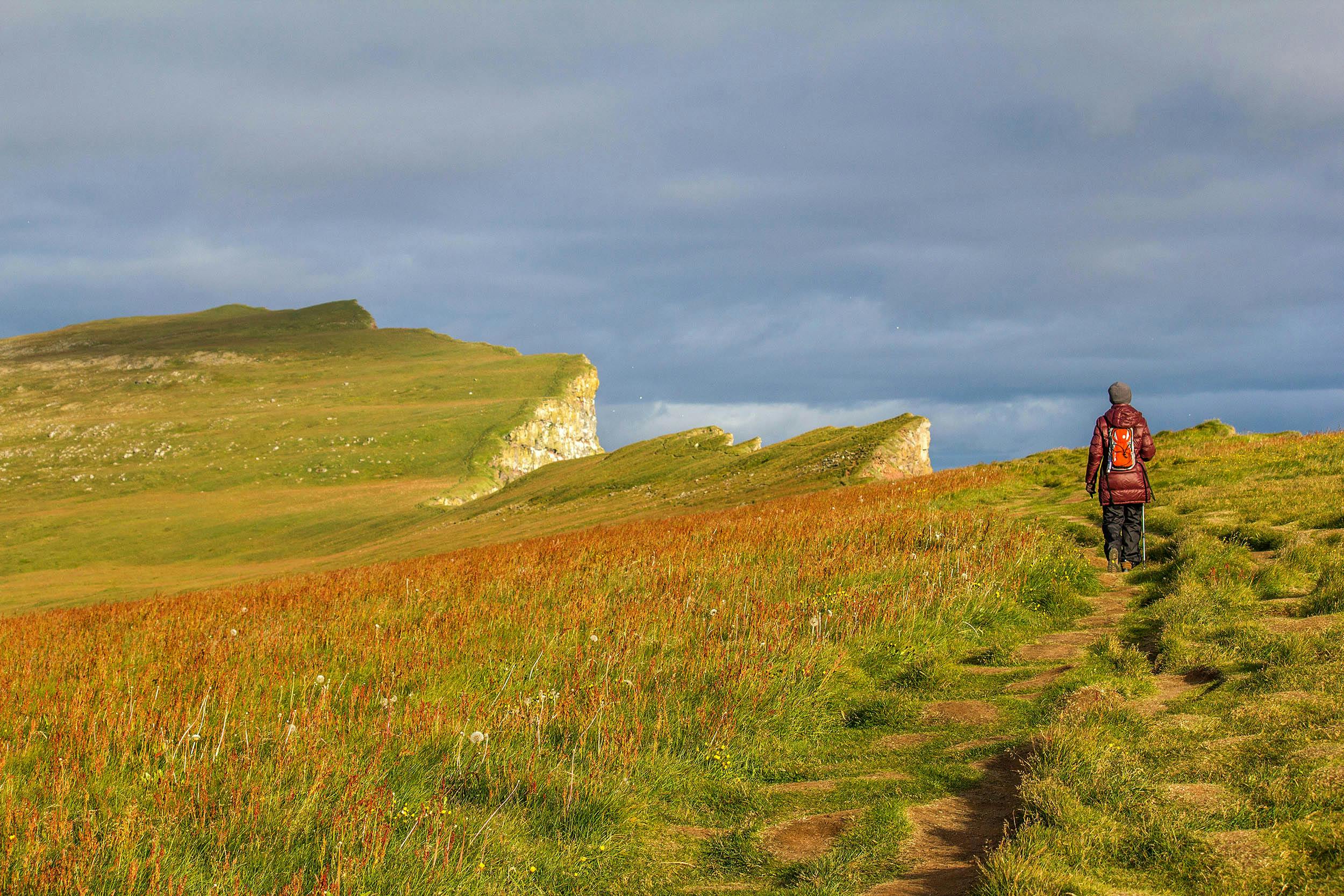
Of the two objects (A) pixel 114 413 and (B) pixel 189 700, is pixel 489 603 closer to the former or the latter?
(B) pixel 189 700

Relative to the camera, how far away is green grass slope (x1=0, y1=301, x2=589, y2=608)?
71.4 metres

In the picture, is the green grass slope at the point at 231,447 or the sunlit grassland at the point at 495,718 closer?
the sunlit grassland at the point at 495,718

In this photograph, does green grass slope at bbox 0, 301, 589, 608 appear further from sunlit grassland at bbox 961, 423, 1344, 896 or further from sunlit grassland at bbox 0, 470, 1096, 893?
sunlit grassland at bbox 961, 423, 1344, 896

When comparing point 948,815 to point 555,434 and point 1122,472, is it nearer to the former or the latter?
point 1122,472

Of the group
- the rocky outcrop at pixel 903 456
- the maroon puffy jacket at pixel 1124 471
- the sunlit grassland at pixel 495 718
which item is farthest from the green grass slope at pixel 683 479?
the sunlit grassland at pixel 495 718

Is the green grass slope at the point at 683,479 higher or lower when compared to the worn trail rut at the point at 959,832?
higher

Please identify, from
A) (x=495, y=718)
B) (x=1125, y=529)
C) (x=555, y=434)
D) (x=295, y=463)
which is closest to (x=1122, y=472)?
(x=1125, y=529)

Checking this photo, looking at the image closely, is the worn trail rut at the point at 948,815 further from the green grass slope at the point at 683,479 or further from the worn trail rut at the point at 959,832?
the green grass slope at the point at 683,479

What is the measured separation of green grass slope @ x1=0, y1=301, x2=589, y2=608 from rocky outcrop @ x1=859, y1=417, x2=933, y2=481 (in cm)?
3707

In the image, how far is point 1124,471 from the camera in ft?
49.3

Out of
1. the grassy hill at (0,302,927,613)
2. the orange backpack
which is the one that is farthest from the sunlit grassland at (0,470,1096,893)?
the grassy hill at (0,302,927,613)

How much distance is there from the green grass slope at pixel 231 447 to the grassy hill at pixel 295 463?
1.36 feet

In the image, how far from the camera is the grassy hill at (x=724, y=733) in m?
4.91

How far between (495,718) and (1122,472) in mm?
12455
